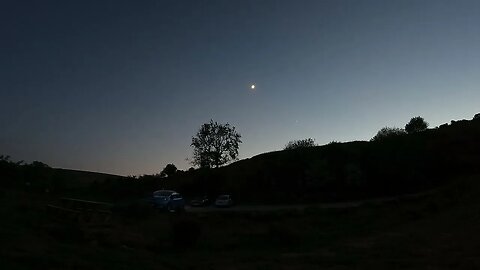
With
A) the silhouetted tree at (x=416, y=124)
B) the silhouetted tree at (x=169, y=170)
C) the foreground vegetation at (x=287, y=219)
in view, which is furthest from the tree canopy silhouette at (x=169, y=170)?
the silhouetted tree at (x=416, y=124)

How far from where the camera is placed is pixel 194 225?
27.8m

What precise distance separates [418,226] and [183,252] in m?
18.2

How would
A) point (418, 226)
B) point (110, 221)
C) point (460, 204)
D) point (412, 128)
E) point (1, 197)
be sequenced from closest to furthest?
point (110, 221)
point (418, 226)
point (1, 197)
point (460, 204)
point (412, 128)

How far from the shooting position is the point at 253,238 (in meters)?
31.5

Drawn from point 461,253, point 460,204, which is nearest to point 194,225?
point 461,253

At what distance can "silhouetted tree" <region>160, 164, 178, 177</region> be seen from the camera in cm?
8843

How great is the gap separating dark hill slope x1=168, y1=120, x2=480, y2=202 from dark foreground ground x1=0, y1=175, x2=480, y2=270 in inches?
568

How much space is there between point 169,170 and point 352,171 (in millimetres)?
39767

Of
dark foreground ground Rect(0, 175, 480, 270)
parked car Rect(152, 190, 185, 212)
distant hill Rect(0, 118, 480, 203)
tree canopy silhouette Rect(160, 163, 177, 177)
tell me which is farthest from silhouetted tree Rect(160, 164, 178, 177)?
dark foreground ground Rect(0, 175, 480, 270)

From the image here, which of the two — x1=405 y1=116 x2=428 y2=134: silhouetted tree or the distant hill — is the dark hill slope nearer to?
the distant hill

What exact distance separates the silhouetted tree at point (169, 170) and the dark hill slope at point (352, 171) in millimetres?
14925

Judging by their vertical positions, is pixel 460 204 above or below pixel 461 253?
above

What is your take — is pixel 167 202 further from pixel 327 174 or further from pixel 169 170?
pixel 169 170

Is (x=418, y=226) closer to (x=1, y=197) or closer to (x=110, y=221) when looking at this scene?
(x=110, y=221)
